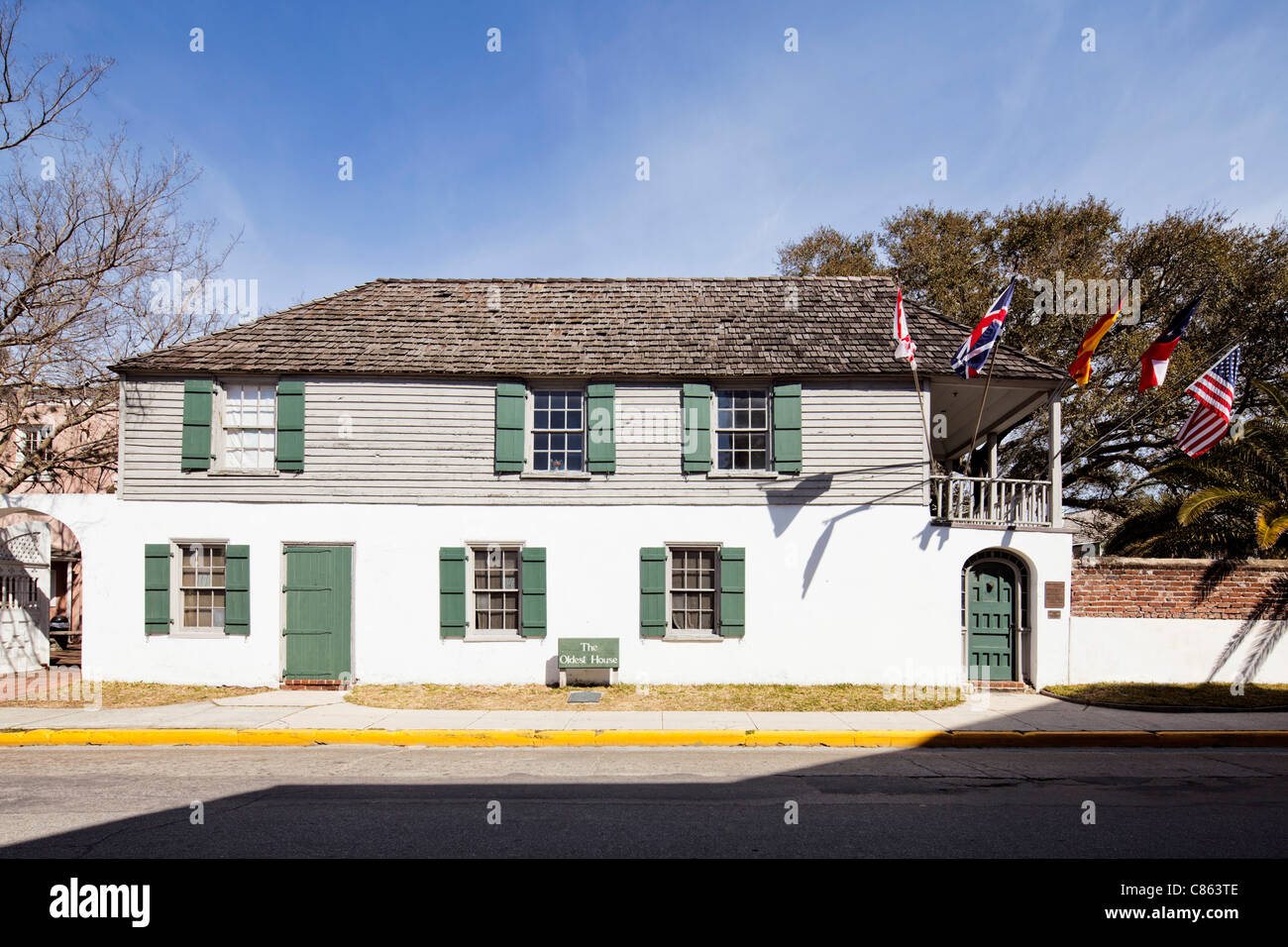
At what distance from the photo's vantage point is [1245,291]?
2186 centimetres

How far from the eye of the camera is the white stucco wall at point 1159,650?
13.0 meters

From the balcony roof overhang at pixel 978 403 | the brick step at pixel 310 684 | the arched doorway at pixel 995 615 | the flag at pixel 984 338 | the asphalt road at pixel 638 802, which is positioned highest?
the flag at pixel 984 338

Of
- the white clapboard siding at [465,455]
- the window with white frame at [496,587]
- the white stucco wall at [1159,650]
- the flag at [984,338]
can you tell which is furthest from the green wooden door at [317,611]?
the white stucco wall at [1159,650]

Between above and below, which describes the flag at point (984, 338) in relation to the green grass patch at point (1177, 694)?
above

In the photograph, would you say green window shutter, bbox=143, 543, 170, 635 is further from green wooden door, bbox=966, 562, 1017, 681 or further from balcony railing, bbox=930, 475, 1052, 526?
green wooden door, bbox=966, 562, 1017, 681

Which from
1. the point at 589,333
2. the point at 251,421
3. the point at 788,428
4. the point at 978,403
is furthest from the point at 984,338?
the point at 251,421

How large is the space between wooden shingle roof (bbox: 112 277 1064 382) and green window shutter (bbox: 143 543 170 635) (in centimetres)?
331

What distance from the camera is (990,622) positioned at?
44.1ft

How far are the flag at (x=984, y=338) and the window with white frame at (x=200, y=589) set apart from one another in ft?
43.6

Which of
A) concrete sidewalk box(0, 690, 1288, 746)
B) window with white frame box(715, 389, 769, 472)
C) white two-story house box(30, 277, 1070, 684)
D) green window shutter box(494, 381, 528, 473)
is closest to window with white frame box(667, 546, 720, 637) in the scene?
white two-story house box(30, 277, 1070, 684)

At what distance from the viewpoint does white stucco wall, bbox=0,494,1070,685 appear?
1291cm

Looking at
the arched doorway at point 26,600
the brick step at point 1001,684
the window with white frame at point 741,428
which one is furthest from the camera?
the arched doorway at point 26,600

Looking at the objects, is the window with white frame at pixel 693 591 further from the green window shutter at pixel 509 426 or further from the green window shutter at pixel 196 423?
the green window shutter at pixel 196 423

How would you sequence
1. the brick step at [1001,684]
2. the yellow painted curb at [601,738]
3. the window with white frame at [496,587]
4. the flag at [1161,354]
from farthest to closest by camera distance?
the window with white frame at [496,587] < the brick step at [1001,684] < the flag at [1161,354] < the yellow painted curb at [601,738]
